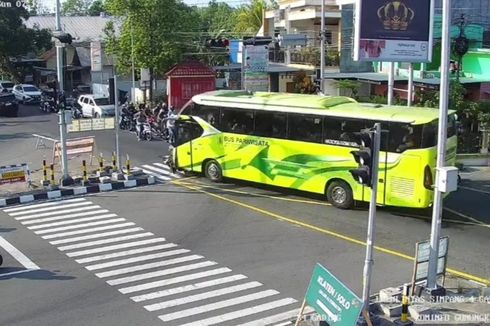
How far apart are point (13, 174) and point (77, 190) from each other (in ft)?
7.08

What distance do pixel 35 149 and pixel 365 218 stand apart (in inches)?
706

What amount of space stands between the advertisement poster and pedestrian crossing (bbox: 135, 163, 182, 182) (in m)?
9.84

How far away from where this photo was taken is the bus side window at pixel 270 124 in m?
19.0

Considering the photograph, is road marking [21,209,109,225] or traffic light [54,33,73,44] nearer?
road marking [21,209,109,225]

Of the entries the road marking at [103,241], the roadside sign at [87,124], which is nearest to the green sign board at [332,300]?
the road marking at [103,241]

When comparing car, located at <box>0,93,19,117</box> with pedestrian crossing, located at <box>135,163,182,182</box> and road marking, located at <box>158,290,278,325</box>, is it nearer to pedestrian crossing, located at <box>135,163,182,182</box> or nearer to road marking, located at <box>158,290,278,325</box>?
pedestrian crossing, located at <box>135,163,182,182</box>

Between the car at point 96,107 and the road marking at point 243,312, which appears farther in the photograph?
the car at point 96,107

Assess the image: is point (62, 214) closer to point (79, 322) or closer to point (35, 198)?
point (35, 198)

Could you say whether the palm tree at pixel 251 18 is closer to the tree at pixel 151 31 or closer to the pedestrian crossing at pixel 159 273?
the tree at pixel 151 31

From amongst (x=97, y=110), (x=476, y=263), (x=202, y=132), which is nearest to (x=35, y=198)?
(x=202, y=132)

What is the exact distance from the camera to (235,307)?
10.9m

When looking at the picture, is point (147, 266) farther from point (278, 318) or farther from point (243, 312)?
point (278, 318)

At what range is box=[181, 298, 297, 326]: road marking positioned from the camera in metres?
10.3

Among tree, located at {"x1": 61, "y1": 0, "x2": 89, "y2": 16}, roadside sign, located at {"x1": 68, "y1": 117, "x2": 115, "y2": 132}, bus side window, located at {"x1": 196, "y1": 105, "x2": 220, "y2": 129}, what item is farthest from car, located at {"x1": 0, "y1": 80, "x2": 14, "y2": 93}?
tree, located at {"x1": 61, "y1": 0, "x2": 89, "y2": 16}
